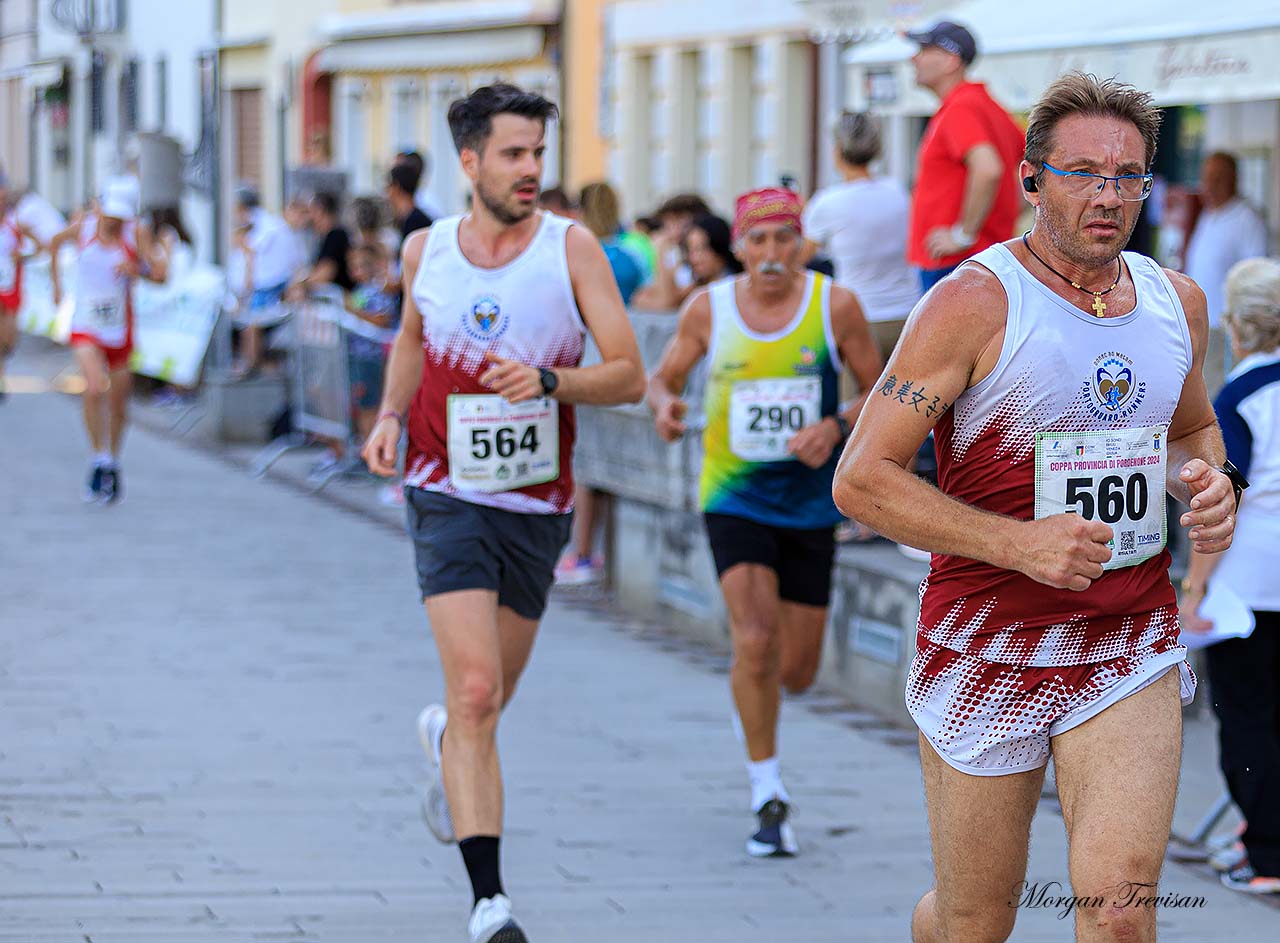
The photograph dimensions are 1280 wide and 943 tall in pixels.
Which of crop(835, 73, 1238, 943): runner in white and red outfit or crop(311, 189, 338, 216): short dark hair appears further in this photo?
crop(311, 189, 338, 216): short dark hair

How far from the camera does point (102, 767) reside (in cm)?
757

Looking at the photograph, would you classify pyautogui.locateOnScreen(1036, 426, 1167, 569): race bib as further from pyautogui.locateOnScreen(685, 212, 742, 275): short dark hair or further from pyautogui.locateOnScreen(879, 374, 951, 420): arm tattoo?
pyautogui.locateOnScreen(685, 212, 742, 275): short dark hair

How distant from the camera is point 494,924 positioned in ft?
17.6

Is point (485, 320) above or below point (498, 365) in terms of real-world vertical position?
above

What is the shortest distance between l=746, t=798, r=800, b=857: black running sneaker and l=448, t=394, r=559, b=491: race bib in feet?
4.34

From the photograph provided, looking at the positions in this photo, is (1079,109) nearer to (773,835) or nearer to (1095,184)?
(1095,184)

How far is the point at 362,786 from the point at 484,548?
1.72m

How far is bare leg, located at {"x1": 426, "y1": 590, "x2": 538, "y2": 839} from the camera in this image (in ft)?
18.5

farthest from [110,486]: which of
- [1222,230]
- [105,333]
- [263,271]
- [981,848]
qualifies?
[981,848]

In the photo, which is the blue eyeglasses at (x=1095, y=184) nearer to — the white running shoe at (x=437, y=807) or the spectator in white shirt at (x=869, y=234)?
the white running shoe at (x=437, y=807)

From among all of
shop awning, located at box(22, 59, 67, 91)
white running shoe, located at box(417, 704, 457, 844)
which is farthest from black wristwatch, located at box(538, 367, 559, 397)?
shop awning, located at box(22, 59, 67, 91)

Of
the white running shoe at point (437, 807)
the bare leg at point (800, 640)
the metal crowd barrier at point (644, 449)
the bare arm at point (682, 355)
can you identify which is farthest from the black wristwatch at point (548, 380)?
the metal crowd barrier at point (644, 449)

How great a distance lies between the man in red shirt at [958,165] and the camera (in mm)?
8891

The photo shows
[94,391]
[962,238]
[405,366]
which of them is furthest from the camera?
[94,391]
